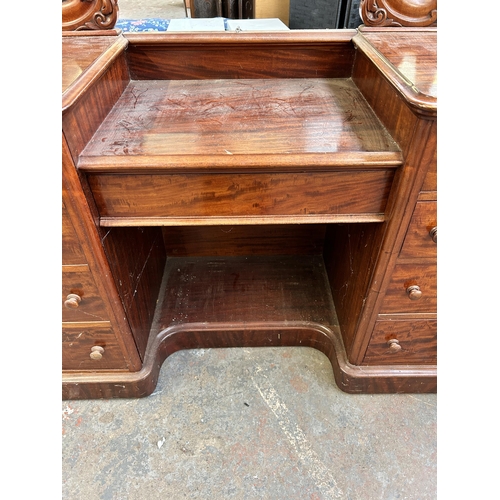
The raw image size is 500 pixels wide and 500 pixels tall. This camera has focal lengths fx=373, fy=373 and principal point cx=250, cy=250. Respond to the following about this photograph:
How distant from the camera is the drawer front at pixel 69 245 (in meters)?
0.80

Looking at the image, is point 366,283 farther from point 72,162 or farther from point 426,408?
point 72,162

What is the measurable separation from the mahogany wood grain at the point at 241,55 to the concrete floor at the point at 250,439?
93 cm

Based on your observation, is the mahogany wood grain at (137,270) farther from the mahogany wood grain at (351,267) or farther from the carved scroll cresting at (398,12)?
the carved scroll cresting at (398,12)

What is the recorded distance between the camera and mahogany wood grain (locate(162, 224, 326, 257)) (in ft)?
4.80

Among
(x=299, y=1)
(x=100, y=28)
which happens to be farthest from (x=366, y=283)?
(x=299, y=1)

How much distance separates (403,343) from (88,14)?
1.26 metres

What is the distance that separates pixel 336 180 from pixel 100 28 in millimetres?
768

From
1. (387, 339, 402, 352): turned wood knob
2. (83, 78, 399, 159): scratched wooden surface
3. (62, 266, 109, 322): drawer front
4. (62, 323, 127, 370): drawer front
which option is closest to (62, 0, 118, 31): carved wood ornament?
(83, 78, 399, 159): scratched wooden surface

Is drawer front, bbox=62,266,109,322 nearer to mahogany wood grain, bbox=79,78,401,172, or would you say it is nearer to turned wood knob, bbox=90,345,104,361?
turned wood knob, bbox=90,345,104,361

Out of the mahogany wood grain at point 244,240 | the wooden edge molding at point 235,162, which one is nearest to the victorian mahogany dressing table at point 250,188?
the wooden edge molding at point 235,162

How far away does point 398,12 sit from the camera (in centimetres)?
101

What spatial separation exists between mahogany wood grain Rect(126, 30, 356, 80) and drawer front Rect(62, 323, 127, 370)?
741 millimetres

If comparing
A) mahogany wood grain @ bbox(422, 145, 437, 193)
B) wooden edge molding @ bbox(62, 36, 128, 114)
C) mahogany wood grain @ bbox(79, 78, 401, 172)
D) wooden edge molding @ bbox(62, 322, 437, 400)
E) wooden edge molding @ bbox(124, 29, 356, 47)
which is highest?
wooden edge molding @ bbox(124, 29, 356, 47)

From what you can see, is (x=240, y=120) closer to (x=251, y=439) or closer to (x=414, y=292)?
(x=414, y=292)
